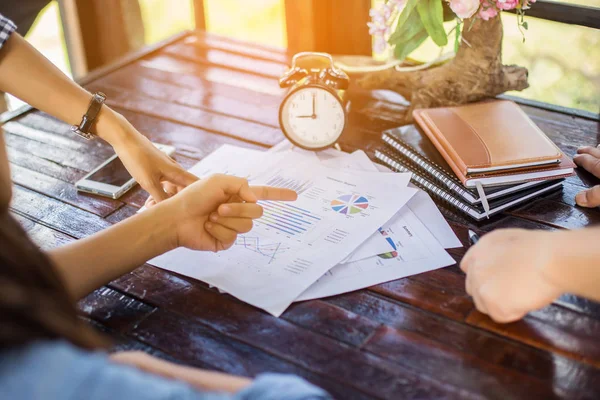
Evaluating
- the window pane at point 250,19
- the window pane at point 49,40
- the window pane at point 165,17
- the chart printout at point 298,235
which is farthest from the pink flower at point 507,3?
the window pane at point 49,40

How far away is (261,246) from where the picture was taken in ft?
3.95

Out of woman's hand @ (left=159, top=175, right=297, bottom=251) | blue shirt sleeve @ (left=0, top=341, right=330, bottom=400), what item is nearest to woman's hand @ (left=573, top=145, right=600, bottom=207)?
woman's hand @ (left=159, top=175, right=297, bottom=251)

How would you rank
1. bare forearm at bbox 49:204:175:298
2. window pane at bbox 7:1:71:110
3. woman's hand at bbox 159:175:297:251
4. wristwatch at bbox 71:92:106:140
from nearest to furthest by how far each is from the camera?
1. bare forearm at bbox 49:204:175:298
2. woman's hand at bbox 159:175:297:251
3. wristwatch at bbox 71:92:106:140
4. window pane at bbox 7:1:71:110

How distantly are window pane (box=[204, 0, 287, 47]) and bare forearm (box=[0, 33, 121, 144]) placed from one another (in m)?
2.03

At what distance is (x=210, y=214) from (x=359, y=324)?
331mm

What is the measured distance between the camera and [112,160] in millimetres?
1521

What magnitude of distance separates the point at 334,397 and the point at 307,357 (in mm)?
88

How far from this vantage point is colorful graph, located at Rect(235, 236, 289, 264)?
118 cm

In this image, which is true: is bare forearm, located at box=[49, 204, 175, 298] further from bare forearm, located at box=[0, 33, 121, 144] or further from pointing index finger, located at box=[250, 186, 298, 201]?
bare forearm, located at box=[0, 33, 121, 144]

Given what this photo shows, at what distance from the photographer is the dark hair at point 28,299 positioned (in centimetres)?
60

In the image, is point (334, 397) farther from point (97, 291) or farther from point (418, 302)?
point (97, 291)

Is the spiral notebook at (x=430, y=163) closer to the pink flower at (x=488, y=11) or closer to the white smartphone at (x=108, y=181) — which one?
the pink flower at (x=488, y=11)

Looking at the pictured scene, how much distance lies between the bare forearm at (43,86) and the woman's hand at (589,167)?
948 mm

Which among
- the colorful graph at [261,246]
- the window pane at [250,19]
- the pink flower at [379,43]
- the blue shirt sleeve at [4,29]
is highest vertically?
the blue shirt sleeve at [4,29]
